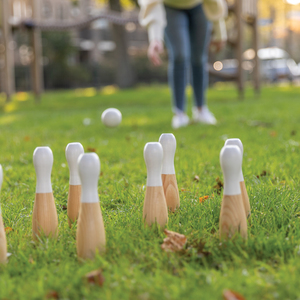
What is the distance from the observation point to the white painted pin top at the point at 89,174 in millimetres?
1514

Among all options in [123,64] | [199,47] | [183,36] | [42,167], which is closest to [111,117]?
[183,36]

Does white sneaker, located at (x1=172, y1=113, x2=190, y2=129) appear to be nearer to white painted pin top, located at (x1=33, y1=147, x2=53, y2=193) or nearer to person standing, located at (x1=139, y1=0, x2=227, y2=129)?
person standing, located at (x1=139, y1=0, x2=227, y2=129)

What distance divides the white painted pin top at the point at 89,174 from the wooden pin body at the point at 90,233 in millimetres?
26

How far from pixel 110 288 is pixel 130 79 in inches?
610

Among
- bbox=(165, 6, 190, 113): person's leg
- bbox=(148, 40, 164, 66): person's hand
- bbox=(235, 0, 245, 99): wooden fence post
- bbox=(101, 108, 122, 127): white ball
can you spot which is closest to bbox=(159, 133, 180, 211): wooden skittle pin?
bbox=(101, 108, 122, 127): white ball

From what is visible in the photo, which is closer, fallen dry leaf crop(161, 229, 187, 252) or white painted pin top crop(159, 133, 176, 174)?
fallen dry leaf crop(161, 229, 187, 252)

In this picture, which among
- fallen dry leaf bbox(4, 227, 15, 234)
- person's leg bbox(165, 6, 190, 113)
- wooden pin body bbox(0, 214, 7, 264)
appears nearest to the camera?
wooden pin body bbox(0, 214, 7, 264)

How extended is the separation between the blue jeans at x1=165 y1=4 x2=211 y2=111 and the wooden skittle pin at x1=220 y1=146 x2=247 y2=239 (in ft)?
10.6

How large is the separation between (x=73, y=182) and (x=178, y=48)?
9.96 feet

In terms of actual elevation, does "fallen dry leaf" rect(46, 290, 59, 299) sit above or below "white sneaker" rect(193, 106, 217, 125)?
below

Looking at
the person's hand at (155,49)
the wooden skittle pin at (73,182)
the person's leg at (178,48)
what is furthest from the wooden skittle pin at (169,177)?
the person's leg at (178,48)

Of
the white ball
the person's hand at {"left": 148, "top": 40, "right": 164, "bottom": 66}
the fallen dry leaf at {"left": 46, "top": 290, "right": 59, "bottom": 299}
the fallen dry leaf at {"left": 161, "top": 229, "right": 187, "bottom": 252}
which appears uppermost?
the person's hand at {"left": 148, "top": 40, "right": 164, "bottom": 66}

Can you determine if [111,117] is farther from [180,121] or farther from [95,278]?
[95,278]

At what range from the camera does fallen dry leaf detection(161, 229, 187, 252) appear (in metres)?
1.56
